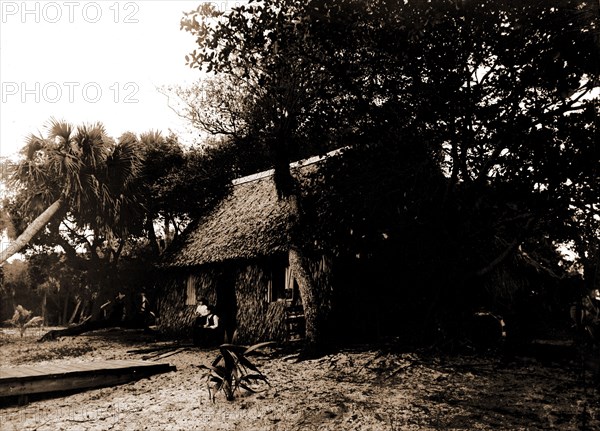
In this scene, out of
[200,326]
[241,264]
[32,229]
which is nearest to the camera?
[200,326]

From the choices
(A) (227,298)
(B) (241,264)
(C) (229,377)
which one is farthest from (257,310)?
(C) (229,377)

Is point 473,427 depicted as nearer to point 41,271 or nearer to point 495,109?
Answer: point 495,109

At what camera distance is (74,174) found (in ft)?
52.1

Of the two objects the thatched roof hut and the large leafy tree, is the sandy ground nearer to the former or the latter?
the large leafy tree

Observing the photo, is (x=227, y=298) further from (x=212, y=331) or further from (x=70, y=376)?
(x=70, y=376)

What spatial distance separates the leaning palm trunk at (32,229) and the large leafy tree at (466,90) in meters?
9.31

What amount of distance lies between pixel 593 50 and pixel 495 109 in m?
1.49

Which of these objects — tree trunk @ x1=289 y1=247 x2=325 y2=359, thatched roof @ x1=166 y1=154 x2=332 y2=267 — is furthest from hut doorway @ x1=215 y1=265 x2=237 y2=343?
tree trunk @ x1=289 y1=247 x2=325 y2=359

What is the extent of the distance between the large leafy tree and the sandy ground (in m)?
2.12

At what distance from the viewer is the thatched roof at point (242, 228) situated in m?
13.2

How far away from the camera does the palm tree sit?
15875mm

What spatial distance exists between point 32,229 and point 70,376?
8874 millimetres

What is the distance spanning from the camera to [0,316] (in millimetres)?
26547

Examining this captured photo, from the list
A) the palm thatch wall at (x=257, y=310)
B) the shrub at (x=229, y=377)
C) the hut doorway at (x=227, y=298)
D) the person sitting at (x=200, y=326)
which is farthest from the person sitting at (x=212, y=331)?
the shrub at (x=229, y=377)
